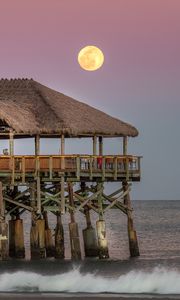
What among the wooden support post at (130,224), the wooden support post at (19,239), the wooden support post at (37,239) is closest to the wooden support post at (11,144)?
the wooden support post at (37,239)

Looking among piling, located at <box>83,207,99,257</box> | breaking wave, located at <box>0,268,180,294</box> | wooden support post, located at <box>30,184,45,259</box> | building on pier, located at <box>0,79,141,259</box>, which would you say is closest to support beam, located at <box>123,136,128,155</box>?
building on pier, located at <box>0,79,141,259</box>

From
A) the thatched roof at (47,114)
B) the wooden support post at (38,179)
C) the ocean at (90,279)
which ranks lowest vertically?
the ocean at (90,279)

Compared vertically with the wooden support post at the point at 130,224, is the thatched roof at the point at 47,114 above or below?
above

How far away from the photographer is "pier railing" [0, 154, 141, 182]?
5247 centimetres

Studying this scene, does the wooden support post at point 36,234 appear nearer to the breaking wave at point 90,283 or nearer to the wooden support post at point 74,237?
the wooden support post at point 74,237

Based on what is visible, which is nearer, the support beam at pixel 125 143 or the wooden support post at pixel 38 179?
the wooden support post at pixel 38 179

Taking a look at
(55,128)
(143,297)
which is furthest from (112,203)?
(143,297)

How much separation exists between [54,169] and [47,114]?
3.28 m

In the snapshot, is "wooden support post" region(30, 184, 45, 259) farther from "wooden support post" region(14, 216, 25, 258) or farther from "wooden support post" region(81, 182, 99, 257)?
"wooden support post" region(81, 182, 99, 257)

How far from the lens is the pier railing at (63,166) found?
52.5 metres

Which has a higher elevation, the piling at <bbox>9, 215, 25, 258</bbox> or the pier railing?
the pier railing

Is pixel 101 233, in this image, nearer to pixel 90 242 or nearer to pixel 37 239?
pixel 37 239

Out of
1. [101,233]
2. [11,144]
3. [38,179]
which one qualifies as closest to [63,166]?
[38,179]

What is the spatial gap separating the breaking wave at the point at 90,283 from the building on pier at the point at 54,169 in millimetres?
7743
